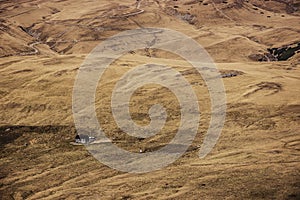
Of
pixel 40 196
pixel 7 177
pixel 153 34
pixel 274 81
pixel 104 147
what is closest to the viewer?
pixel 40 196

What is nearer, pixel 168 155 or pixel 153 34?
pixel 168 155

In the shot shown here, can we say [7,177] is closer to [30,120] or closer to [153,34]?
[30,120]

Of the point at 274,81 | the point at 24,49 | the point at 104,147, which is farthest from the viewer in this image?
the point at 24,49

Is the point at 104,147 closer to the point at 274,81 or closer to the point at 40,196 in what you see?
the point at 40,196

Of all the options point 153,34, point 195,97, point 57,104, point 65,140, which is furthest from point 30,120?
point 153,34

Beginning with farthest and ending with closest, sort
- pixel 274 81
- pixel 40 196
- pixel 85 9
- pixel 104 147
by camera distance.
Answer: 1. pixel 85 9
2. pixel 274 81
3. pixel 104 147
4. pixel 40 196

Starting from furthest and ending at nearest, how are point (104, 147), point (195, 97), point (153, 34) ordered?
point (153, 34) < point (195, 97) < point (104, 147)

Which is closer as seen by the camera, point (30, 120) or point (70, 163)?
point (70, 163)

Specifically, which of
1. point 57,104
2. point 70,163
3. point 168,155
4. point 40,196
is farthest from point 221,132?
point 57,104

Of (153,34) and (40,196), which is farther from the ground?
(40,196)
